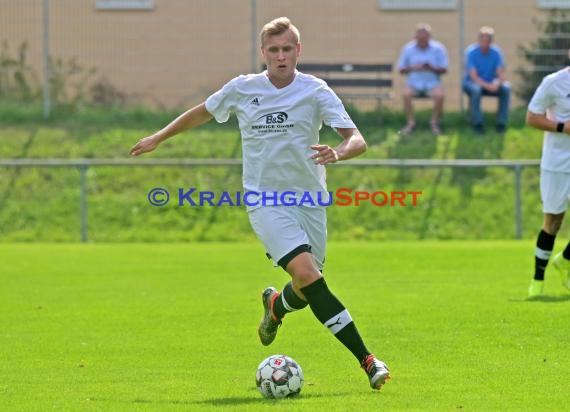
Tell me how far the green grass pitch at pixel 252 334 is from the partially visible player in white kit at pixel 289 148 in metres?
0.63

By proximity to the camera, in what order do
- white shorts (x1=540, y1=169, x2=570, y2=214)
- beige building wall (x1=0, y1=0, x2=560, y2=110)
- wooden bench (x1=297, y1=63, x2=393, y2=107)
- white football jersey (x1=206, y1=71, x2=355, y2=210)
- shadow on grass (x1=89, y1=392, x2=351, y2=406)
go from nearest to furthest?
shadow on grass (x1=89, y1=392, x2=351, y2=406)
white football jersey (x1=206, y1=71, x2=355, y2=210)
white shorts (x1=540, y1=169, x2=570, y2=214)
wooden bench (x1=297, y1=63, x2=393, y2=107)
beige building wall (x1=0, y1=0, x2=560, y2=110)

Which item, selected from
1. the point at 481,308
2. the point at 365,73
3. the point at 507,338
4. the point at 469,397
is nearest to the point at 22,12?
the point at 365,73

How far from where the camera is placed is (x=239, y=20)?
88.2 ft

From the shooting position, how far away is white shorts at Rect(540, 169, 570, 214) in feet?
45.2

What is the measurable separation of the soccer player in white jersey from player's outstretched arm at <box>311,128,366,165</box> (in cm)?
517

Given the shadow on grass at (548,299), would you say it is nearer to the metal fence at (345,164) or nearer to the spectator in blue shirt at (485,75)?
the metal fence at (345,164)

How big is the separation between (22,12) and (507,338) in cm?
1852

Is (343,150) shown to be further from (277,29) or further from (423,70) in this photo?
(423,70)

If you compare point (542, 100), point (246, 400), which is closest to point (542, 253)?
point (542, 100)

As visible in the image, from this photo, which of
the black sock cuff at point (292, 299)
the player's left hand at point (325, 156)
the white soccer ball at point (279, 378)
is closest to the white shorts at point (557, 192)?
the black sock cuff at point (292, 299)

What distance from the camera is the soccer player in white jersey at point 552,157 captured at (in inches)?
531

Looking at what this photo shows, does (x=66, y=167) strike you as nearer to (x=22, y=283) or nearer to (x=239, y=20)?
(x=239, y=20)

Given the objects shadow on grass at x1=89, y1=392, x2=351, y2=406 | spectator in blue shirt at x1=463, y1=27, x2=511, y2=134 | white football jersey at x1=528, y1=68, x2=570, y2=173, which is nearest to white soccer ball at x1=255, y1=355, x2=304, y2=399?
shadow on grass at x1=89, y1=392, x2=351, y2=406

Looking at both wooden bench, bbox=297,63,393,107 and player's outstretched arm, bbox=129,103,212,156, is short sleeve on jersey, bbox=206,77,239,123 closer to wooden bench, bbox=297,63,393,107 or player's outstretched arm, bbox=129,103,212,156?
player's outstretched arm, bbox=129,103,212,156
